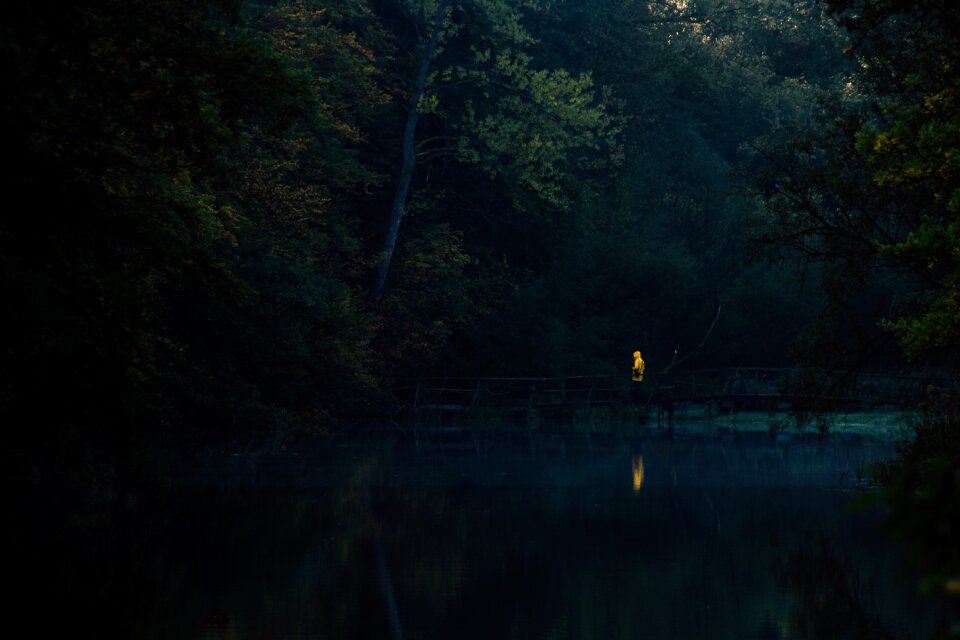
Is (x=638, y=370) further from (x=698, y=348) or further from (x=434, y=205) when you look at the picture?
(x=434, y=205)

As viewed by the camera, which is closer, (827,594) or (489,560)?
(827,594)

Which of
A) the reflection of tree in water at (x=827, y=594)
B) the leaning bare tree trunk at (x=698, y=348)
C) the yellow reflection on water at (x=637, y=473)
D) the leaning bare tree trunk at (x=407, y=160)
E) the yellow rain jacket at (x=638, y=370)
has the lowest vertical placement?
the reflection of tree in water at (x=827, y=594)

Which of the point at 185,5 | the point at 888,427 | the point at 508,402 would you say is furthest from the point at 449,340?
the point at 185,5

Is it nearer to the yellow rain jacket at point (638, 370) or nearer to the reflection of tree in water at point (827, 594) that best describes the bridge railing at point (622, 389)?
the yellow rain jacket at point (638, 370)

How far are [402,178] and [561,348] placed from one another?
325 inches

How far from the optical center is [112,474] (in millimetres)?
23656

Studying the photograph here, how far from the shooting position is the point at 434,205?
145 feet

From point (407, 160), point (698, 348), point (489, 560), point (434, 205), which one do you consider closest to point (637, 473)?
point (489, 560)

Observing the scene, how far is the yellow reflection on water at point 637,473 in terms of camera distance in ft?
82.7

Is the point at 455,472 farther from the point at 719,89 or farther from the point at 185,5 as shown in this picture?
the point at 719,89

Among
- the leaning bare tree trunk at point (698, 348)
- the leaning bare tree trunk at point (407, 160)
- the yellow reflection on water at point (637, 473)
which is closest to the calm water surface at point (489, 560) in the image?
the yellow reflection on water at point (637, 473)

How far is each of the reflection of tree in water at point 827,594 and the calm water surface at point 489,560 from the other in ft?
0.12

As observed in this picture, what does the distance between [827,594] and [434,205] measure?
30838 mm

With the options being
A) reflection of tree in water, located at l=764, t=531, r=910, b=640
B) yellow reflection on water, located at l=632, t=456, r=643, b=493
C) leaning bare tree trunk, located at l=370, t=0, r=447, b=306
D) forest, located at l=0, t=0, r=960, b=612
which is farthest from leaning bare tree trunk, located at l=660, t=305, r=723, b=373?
reflection of tree in water, located at l=764, t=531, r=910, b=640
